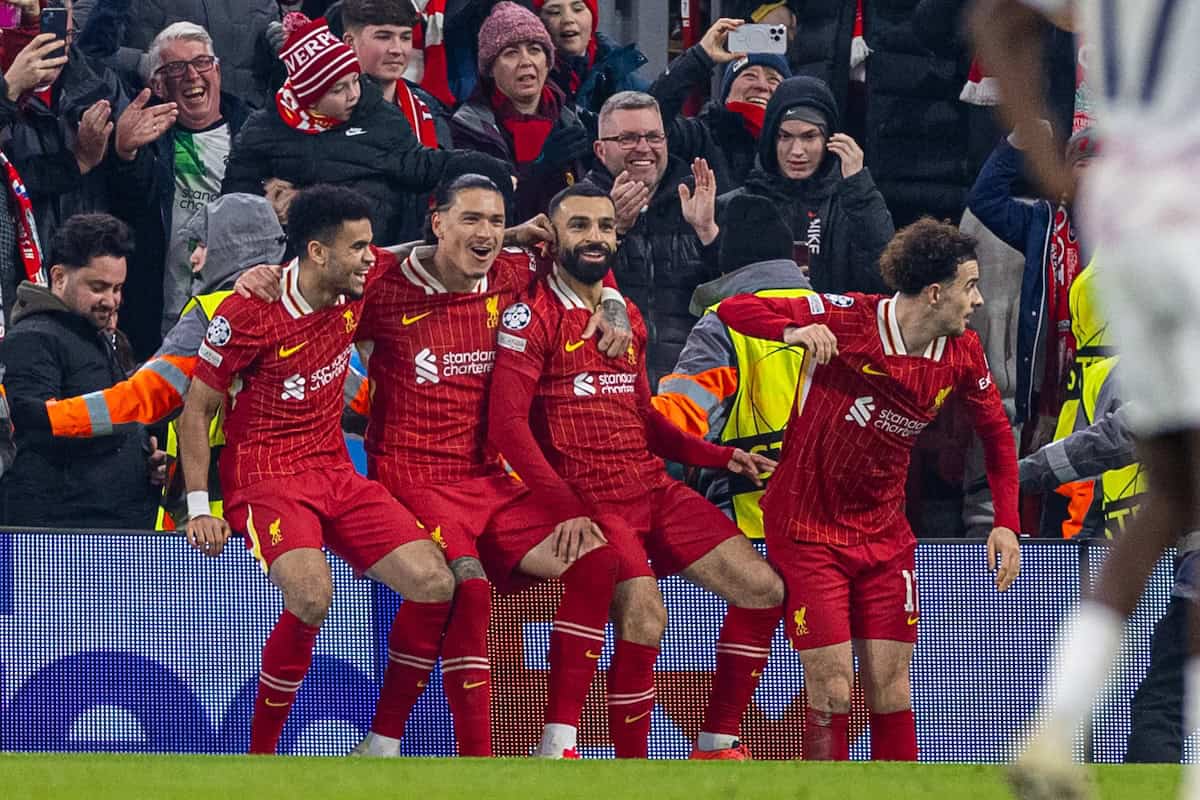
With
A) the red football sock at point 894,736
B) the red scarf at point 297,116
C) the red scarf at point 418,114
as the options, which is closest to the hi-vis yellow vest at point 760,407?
the red football sock at point 894,736

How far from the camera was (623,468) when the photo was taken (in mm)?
6969

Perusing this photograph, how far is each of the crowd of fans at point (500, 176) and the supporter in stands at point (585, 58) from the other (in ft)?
0.07

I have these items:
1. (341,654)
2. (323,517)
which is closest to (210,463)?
(323,517)

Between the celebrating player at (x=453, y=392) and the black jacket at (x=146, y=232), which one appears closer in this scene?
the celebrating player at (x=453, y=392)

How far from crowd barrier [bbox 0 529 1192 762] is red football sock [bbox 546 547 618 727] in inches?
17.6

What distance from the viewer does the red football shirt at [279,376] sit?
6.71 m

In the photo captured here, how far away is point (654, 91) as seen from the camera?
818 cm

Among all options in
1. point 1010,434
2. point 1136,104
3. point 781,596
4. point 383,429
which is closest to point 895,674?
point 781,596

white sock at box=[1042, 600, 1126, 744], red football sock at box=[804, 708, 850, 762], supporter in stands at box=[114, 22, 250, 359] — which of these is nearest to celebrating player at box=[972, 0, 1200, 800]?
white sock at box=[1042, 600, 1126, 744]

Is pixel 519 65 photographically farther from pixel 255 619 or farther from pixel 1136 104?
pixel 1136 104

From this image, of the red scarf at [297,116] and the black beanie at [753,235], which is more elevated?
the red scarf at [297,116]

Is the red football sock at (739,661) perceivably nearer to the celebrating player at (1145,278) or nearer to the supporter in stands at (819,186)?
the supporter in stands at (819,186)

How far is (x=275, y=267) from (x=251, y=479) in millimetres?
760

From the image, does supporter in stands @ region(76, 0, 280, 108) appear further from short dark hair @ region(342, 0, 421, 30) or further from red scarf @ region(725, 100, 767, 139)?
red scarf @ region(725, 100, 767, 139)
